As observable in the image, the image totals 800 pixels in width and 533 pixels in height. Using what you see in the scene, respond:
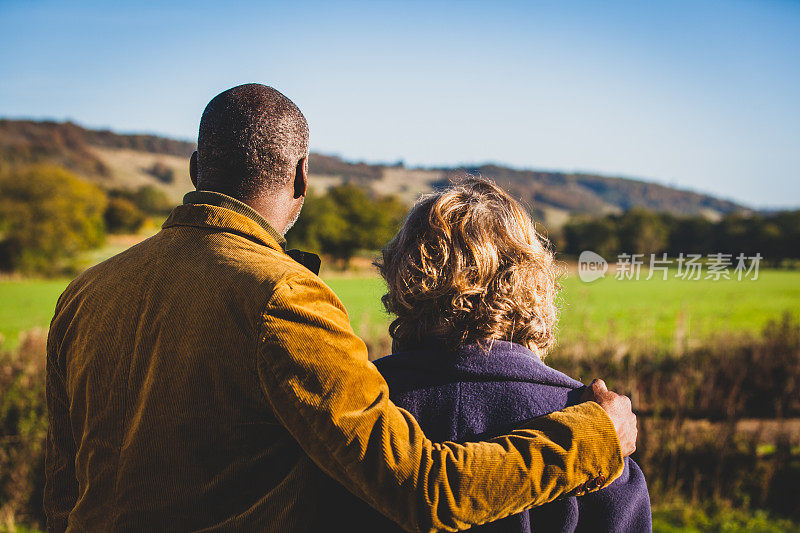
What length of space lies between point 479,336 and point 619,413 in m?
0.48

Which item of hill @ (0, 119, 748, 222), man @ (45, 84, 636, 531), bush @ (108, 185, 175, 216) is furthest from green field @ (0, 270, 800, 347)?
hill @ (0, 119, 748, 222)

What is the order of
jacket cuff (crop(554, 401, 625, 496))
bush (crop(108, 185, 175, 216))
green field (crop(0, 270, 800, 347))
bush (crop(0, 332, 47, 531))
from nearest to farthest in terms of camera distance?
jacket cuff (crop(554, 401, 625, 496)) → bush (crop(0, 332, 47, 531)) → green field (crop(0, 270, 800, 347)) → bush (crop(108, 185, 175, 216))

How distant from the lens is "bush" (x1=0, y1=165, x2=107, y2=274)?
165ft

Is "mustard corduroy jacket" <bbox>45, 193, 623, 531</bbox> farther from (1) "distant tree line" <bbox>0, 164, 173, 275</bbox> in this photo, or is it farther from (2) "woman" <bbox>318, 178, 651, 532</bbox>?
(1) "distant tree line" <bbox>0, 164, 173, 275</bbox>

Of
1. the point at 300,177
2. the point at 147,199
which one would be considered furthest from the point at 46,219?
the point at 300,177

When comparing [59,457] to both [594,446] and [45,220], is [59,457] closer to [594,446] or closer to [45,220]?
[594,446]

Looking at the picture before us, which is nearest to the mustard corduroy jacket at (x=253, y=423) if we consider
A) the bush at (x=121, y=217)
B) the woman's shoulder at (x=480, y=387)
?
the woman's shoulder at (x=480, y=387)

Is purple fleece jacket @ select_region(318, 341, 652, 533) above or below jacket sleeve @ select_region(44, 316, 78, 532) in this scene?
above

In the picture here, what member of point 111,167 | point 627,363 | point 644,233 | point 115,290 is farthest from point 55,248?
point 115,290

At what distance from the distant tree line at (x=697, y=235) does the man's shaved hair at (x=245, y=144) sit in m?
25.4

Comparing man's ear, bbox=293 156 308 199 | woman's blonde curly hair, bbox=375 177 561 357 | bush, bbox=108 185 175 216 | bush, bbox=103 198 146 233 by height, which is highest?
man's ear, bbox=293 156 308 199

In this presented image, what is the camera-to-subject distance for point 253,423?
1.51 metres

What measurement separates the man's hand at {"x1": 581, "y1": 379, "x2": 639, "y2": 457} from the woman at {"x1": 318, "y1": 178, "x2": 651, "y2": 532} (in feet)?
0.28

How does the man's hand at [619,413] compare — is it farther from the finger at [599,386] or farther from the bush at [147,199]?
the bush at [147,199]
